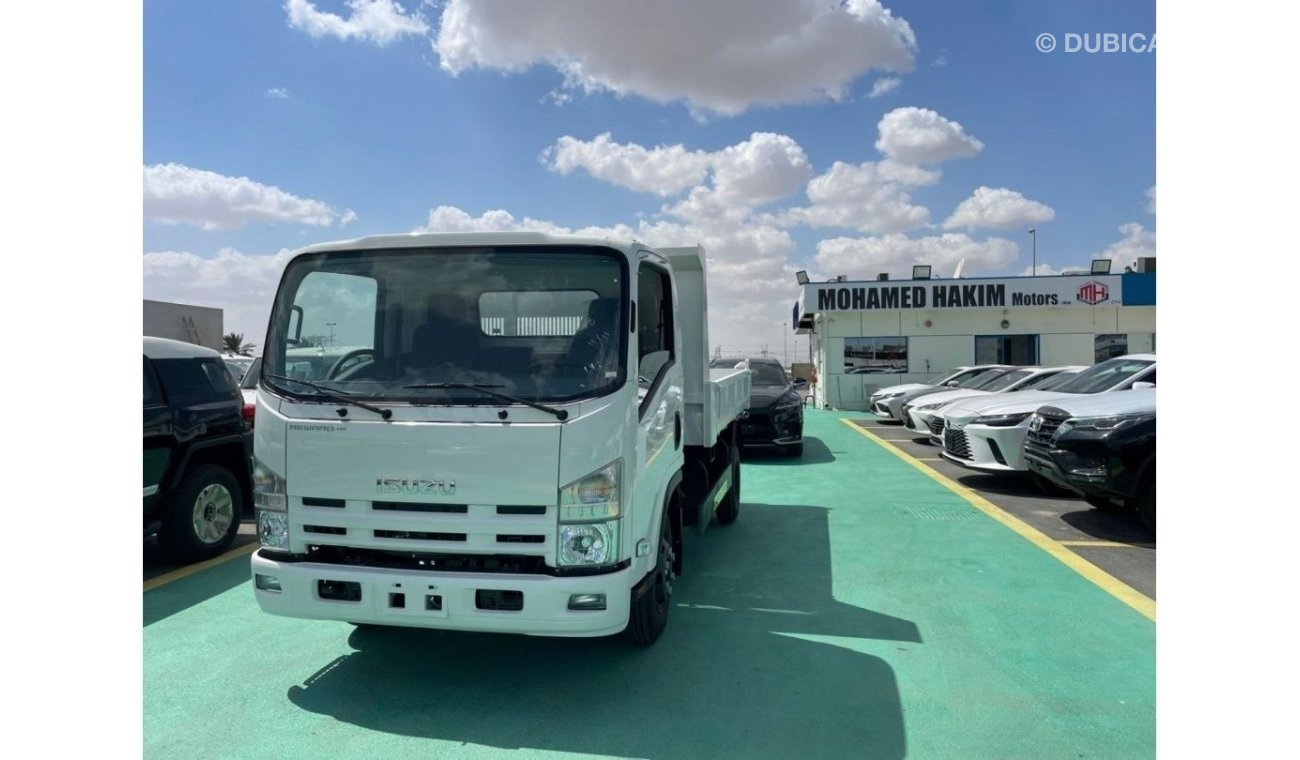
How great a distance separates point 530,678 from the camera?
3.75m

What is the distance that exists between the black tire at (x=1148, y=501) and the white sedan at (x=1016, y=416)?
1621 mm

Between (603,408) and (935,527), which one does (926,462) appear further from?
(603,408)

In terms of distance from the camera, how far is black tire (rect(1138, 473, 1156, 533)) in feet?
20.8

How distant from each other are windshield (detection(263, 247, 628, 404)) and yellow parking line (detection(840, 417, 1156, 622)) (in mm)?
3987

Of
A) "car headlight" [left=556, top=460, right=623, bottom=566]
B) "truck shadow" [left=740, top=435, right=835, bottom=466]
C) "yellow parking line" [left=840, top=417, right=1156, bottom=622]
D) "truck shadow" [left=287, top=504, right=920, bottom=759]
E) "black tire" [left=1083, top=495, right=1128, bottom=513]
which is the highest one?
"car headlight" [left=556, top=460, right=623, bottom=566]

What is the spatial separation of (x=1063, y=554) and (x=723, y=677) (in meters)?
3.75

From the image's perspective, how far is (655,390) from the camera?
12.7 ft

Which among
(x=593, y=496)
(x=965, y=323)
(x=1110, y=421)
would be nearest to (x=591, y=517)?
(x=593, y=496)

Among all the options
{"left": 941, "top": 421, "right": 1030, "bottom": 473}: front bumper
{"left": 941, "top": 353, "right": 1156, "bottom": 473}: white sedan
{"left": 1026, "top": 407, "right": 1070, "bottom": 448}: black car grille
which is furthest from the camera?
{"left": 941, "top": 421, "right": 1030, "bottom": 473}: front bumper

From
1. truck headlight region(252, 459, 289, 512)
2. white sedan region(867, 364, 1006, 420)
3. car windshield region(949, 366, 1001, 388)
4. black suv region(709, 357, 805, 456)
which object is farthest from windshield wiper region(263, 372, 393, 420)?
white sedan region(867, 364, 1006, 420)

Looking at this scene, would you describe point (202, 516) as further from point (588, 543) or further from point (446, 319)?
point (588, 543)

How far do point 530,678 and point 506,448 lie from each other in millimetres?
1362

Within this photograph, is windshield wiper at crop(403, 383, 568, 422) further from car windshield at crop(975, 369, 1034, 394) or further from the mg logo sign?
the mg logo sign

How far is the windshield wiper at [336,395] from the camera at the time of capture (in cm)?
329
